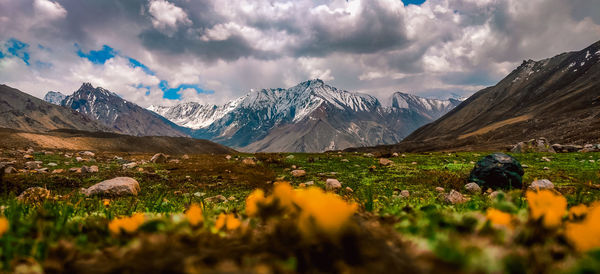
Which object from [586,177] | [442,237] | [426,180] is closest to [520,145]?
[586,177]

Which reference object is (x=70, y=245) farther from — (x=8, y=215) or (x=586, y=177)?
(x=586, y=177)

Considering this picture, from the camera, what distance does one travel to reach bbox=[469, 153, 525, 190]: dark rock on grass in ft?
35.8

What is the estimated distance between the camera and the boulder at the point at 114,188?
9562 mm

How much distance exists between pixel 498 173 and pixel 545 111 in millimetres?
139772

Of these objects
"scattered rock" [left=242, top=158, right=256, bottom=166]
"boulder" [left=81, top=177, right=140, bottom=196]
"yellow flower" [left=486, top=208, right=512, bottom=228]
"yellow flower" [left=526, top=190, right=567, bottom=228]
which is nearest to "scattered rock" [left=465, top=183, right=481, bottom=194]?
"yellow flower" [left=526, top=190, right=567, bottom=228]

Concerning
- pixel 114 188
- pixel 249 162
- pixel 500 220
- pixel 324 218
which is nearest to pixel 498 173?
pixel 500 220

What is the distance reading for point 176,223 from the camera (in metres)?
1.53

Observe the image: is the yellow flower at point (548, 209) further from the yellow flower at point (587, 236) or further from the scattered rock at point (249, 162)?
the scattered rock at point (249, 162)

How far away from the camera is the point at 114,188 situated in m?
9.97

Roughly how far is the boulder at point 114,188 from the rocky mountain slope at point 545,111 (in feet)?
261

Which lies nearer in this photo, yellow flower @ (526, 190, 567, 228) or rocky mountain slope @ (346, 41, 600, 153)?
yellow flower @ (526, 190, 567, 228)

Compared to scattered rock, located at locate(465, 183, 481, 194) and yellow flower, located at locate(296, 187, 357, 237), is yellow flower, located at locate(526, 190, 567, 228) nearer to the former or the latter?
yellow flower, located at locate(296, 187, 357, 237)

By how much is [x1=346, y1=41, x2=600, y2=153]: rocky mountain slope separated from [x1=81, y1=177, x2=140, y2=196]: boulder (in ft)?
261

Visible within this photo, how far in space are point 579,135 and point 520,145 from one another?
49212mm
